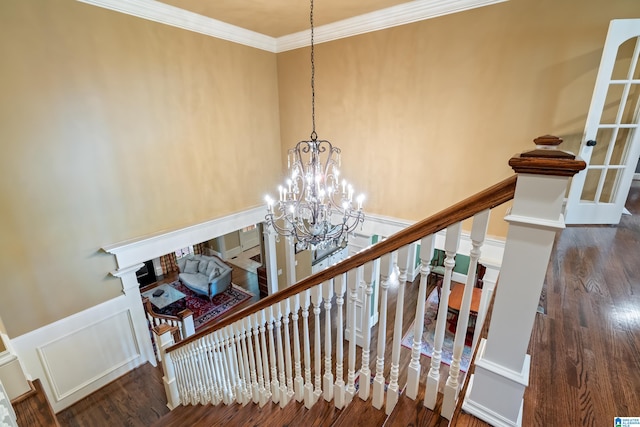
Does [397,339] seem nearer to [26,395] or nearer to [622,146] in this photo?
[26,395]

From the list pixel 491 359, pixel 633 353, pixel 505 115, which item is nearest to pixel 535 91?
pixel 505 115

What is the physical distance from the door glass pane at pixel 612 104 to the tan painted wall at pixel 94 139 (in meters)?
4.02

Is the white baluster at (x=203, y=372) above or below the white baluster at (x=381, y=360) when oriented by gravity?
below

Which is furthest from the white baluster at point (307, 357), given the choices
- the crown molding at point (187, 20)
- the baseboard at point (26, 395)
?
the crown molding at point (187, 20)

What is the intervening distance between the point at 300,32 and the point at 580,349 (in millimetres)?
4356

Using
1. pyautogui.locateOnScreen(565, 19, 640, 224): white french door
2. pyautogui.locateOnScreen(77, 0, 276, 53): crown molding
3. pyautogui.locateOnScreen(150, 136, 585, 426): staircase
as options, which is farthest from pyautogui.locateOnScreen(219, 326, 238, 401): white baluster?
pyautogui.locateOnScreen(77, 0, 276, 53): crown molding

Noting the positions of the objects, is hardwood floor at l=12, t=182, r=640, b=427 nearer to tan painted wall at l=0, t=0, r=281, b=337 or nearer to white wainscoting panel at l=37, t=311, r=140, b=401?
white wainscoting panel at l=37, t=311, r=140, b=401

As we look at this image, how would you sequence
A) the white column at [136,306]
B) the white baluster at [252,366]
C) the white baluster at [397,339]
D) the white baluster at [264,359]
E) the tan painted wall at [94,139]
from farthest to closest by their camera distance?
the white column at [136,306]
the tan painted wall at [94,139]
the white baluster at [252,366]
the white baluster at [264,359]
the white baluster at [397,339]

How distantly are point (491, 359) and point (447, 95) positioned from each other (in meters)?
2.99

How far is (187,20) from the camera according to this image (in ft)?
10.7

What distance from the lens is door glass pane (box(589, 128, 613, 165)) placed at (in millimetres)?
2416

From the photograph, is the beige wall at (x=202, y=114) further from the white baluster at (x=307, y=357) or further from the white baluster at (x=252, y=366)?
the white baluster at (x=307, y=357)

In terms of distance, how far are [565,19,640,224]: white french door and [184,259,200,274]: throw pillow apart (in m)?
7.48

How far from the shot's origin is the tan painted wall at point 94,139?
96.7 inches
